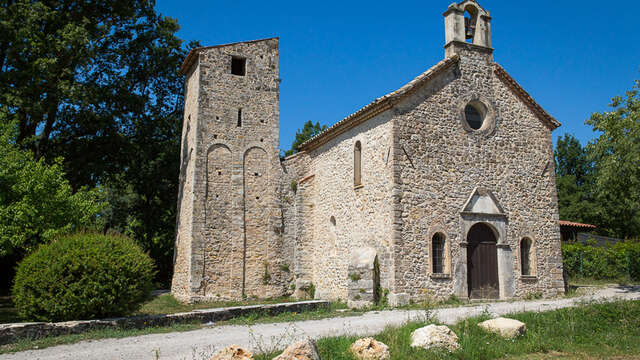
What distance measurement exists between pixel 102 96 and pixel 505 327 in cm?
1974

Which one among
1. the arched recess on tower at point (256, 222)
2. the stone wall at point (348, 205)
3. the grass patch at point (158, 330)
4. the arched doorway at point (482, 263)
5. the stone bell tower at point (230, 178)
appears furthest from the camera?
the arched recess on tower at point (256, 222)

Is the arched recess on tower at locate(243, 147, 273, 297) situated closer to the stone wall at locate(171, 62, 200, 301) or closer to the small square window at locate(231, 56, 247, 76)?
the stone wall at locate(171, 62, 200, 301)

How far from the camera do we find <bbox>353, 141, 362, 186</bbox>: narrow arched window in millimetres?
17797

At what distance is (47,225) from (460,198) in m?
13.5

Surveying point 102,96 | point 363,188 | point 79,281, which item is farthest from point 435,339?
point 102,96

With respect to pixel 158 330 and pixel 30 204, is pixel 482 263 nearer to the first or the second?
pixel 158 330

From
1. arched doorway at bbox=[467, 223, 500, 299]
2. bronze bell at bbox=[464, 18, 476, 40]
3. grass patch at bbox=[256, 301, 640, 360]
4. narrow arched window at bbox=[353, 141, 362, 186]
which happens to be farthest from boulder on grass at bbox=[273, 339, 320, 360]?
bronze bell at bbox=[464, 18, 476, 40]

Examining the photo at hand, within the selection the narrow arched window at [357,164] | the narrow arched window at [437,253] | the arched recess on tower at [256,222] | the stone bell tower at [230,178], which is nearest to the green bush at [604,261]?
the narrow arched window at [437,253]

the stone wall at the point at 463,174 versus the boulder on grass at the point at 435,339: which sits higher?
the stone wall at the point at 463,174

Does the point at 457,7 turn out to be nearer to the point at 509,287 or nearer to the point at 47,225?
the point at 509,287

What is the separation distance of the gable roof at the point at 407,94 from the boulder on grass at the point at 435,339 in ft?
29.0

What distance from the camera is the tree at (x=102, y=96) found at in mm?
18891

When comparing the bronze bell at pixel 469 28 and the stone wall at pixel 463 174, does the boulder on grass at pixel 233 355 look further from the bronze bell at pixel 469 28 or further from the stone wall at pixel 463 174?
the bronze bell at pixel 469 28

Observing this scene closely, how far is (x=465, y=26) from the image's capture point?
18062mm
